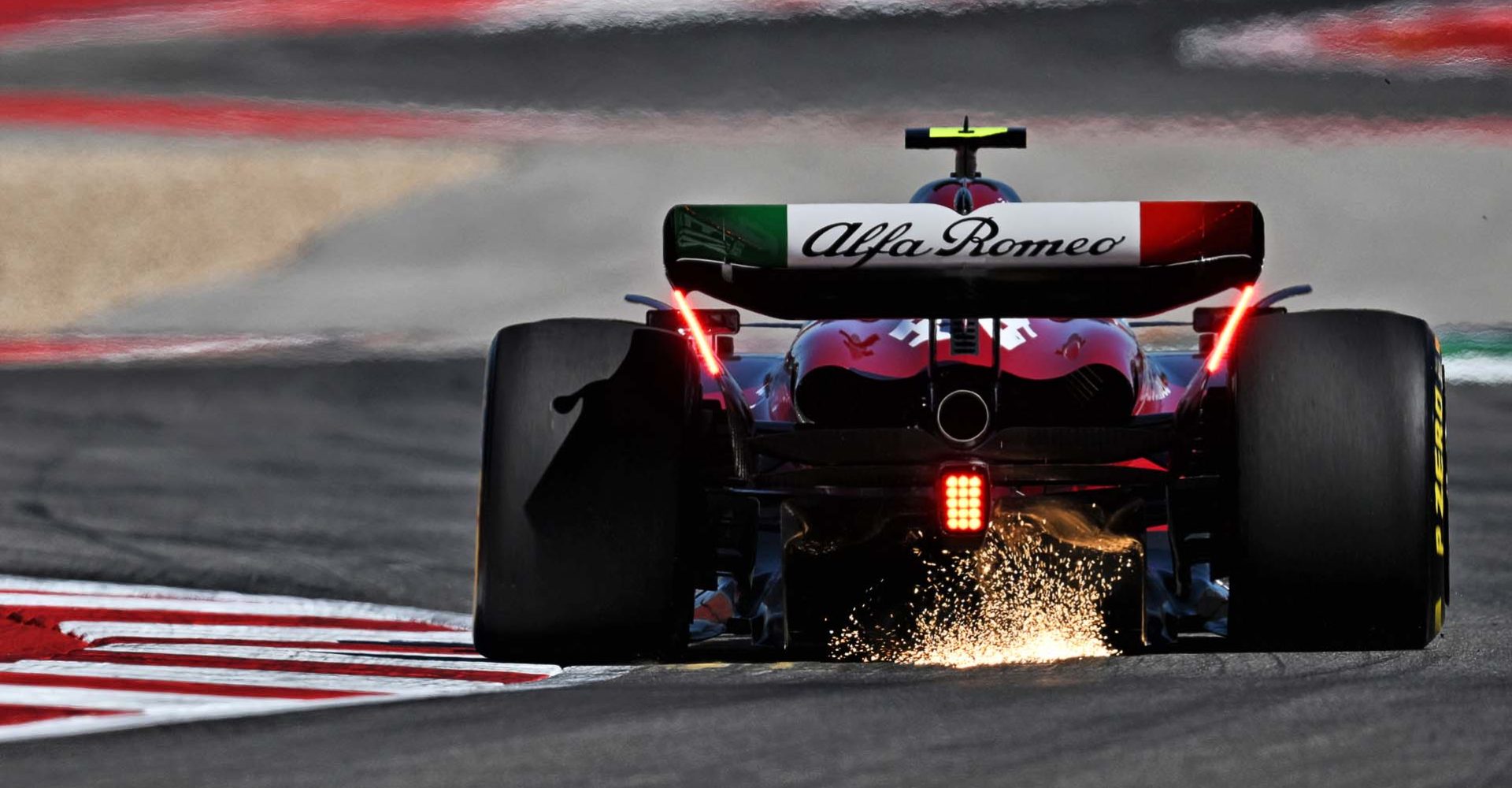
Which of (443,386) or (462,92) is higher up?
(462,92)

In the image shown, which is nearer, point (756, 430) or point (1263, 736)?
point (1263, 736)

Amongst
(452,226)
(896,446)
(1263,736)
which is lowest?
(1263,736)

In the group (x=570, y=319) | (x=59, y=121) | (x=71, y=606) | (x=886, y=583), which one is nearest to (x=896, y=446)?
(x=886, y=583)

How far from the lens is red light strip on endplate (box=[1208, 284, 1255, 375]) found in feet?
17.2

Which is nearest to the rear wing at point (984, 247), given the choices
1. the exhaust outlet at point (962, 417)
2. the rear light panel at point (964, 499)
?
the rear light panel at point (964, 499)

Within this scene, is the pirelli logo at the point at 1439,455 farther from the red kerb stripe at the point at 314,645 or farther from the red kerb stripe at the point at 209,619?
the red kerb stripe at the point at 209,619

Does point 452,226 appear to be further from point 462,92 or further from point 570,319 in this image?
point 570,319

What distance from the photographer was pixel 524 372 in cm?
530

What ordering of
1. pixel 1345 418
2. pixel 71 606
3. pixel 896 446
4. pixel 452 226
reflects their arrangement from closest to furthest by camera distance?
pixel 1345 418 < pixel 896 446 < pixel 71 606 < pixel 452 226

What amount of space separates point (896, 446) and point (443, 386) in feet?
25.3

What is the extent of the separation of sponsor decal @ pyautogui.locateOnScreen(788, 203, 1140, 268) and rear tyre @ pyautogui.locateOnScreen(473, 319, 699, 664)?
0.62m

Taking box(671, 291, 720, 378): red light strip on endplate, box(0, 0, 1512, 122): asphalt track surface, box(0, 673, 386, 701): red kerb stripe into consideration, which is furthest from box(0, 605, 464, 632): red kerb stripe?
box(0, 0, 1512, 122): asphalt track surface

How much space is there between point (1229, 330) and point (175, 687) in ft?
8.76

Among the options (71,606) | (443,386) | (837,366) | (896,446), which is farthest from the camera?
(443,386)
